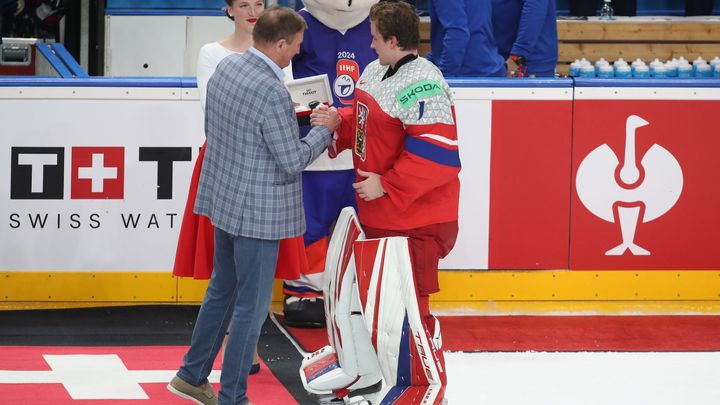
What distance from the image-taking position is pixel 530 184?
7.39 metres

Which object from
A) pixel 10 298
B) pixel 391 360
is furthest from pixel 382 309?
pixel 10 298

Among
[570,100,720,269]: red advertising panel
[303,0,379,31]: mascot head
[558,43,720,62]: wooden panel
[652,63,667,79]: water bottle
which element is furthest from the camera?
[558,43,720,62]: wooden panel

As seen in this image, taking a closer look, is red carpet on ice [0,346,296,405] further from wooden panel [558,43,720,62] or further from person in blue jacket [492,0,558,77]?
wooden panel [558,43,720,62]

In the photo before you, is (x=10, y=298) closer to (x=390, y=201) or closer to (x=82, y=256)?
(x=82, y=256)

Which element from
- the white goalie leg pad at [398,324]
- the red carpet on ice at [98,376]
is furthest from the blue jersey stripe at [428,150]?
the red carpet on ice at [98,376]

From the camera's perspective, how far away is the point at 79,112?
714 cm

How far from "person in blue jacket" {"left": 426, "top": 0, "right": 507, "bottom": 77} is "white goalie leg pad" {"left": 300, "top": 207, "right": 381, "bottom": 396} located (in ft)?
8.02

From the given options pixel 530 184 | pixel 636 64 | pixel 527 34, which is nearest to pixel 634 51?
pixel 636 64

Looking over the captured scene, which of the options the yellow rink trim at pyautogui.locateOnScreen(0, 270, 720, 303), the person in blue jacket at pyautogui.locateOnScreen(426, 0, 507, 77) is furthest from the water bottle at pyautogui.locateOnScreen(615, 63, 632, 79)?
the yellow rink trim at pyautogui.locateOnScreen(0, 270, 720, 303)

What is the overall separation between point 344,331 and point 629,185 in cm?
260

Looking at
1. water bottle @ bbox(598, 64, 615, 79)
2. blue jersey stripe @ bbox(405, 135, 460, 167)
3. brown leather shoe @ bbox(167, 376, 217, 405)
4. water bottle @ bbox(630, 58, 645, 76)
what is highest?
water bottle @ bbox(630, 58, 645, 76)

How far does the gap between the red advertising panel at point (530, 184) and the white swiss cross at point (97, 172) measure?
6.75 feet

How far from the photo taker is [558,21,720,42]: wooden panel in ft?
36.7

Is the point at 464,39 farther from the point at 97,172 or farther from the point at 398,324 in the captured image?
the point at 398,324
